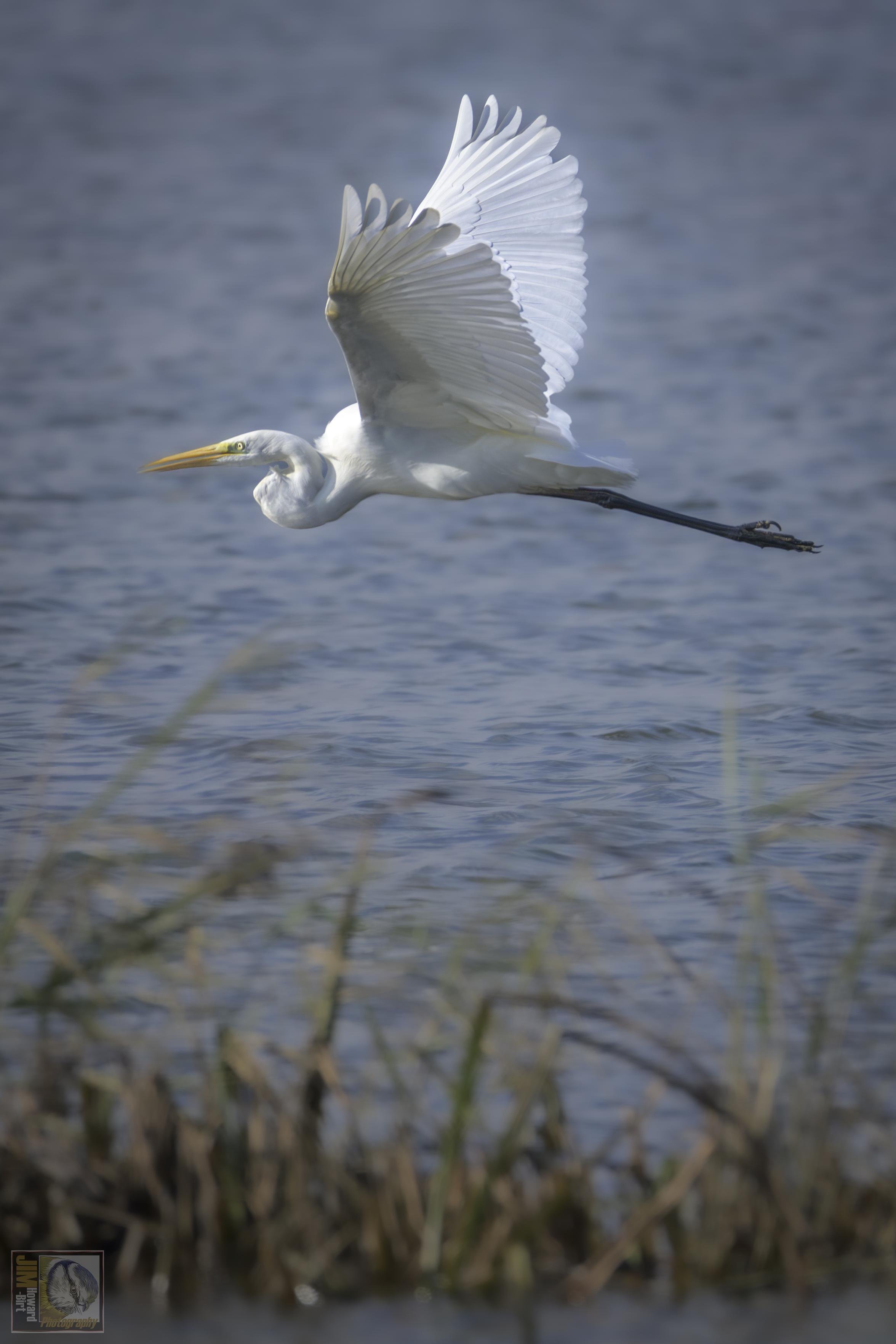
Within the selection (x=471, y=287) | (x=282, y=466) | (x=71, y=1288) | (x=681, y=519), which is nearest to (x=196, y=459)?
(x=282, y=466)

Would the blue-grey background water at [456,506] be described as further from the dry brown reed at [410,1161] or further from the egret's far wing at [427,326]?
the egret's far wing at [427,326]

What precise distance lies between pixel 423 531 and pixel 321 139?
13.0 metres

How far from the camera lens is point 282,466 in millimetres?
5527

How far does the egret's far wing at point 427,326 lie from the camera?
4199 millimetres

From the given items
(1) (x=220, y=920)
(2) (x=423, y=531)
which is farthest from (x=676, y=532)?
(1) (x=220, y=920)

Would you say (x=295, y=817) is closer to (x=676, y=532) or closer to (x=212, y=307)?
(x=676, y=532)

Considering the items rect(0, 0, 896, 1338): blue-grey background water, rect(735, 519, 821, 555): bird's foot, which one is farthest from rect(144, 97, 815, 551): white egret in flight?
rect(0, 0, 896, 1338): blue-grey background water

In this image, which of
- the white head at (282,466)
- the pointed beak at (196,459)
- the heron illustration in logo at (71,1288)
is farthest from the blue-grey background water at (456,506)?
the heron illustration in logo at (71,1288)

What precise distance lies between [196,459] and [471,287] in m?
1.42

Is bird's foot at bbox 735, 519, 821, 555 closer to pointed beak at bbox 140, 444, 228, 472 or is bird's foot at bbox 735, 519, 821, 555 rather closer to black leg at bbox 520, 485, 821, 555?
black leg at bbox 520, 485, 821, 555

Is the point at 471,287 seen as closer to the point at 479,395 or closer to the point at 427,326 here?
the point at 427,326

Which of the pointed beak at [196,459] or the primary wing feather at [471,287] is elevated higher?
the primary wing feather at [471,287]

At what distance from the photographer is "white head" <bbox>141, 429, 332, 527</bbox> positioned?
545 centimetres

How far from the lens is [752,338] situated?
13.7 meters
